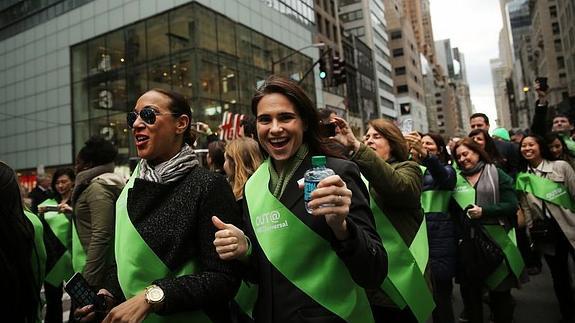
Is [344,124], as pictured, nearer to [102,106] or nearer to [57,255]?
[57,255]

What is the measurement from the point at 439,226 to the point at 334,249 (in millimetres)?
2707

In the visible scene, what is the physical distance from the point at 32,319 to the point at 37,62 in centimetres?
3609

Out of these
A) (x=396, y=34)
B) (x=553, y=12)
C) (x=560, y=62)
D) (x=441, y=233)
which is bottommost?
(x=441, y=233)

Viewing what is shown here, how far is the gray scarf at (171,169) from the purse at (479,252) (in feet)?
10.8

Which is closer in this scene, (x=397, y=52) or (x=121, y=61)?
(x=121, y=61)

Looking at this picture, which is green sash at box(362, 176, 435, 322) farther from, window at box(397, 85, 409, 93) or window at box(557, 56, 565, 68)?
window at box(397, 85, 409, 93)

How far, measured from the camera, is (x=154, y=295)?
189cm

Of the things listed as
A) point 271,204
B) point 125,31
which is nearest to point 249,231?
point 271,204

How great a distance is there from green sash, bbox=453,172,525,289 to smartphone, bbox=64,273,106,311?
3719 mm

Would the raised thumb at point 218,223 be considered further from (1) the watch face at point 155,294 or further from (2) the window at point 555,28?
(2) the window at point 555,28

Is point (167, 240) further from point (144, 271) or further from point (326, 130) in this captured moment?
point (326, 130)

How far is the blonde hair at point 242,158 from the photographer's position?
13.1 ft

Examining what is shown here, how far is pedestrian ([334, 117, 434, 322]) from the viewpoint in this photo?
2816 mm

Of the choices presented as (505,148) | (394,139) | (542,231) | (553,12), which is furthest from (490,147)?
(553,12)
